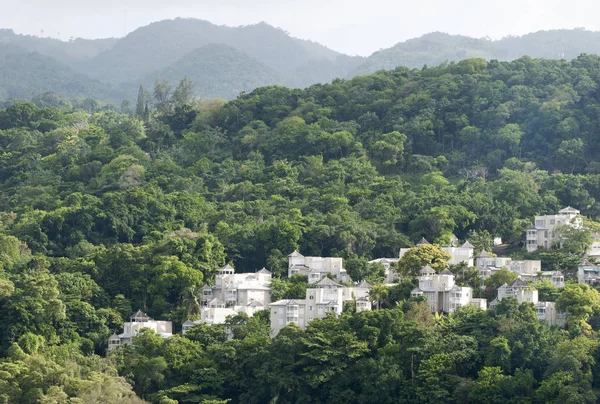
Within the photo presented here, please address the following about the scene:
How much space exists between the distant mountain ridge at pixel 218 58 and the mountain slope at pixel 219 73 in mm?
116

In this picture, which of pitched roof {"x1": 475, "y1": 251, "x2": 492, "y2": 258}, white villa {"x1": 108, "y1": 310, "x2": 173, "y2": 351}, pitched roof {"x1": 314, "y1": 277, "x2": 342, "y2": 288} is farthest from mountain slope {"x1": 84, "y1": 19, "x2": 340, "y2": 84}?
pitched roof {"x1": 314, "y1": 277, "x2": 342, "y2": 288}

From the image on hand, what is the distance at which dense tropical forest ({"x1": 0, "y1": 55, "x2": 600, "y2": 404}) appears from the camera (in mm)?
48938

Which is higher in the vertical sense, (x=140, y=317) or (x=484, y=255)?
(x=484, y=255)

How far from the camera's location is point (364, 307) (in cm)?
5406

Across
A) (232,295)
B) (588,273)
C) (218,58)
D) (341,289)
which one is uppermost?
(218,58)

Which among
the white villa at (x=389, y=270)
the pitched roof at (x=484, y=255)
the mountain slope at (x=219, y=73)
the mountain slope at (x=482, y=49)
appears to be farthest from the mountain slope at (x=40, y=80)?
the pitched roof at (x=484, y=255)

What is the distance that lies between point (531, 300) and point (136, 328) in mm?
15864

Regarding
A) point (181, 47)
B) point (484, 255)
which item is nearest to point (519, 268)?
point (484, 255)

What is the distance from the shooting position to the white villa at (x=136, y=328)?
5459 cm

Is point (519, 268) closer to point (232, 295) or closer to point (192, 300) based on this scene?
point (232, 295)

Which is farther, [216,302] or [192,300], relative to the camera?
[192,300]

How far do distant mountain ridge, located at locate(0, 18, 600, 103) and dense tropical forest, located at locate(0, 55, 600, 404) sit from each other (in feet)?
199

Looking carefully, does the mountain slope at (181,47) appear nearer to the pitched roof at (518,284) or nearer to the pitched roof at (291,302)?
the pitched roof at (291,302)

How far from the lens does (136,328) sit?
54719mm
